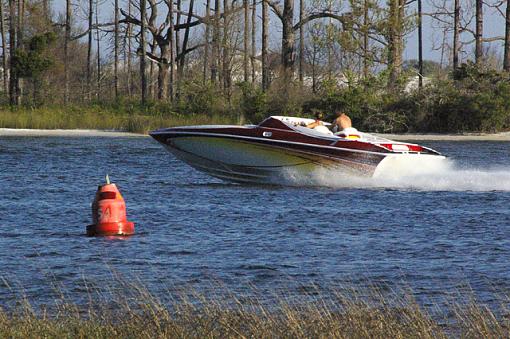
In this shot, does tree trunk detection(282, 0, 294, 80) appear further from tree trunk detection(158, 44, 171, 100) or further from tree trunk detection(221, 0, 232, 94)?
tree trunk detection(158, 44, 171, 100)

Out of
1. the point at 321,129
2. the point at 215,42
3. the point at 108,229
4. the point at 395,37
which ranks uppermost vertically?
the point at 215,42

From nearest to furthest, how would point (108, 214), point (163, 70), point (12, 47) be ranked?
point (108, 214)
point (12, 47)
point (163, 70)

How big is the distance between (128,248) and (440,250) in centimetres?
414

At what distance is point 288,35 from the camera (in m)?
56.0

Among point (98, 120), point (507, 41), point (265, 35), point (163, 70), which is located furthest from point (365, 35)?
point (163, 70)

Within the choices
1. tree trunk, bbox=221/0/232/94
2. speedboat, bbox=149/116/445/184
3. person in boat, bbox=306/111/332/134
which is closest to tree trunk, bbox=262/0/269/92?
tree trunk, bbox=221/0/232/94

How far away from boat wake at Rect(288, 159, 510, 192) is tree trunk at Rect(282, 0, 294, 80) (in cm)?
3095

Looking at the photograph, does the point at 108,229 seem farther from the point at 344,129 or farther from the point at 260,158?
the point at 344,129

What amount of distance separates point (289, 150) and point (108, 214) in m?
7.84

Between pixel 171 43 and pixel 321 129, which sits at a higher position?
pixel 171 43

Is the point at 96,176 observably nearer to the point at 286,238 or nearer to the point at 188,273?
the point at 286,238

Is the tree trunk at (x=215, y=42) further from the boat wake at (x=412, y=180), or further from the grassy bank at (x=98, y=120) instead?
the boat wake at (x=412, y=180)

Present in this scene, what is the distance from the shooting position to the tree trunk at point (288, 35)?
182 feet

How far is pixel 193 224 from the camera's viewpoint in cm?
1773
